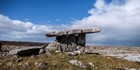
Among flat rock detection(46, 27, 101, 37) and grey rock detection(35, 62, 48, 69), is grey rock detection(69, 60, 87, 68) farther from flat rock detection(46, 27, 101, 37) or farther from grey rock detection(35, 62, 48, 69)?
flat rock detection(46, 27, 101, 37)

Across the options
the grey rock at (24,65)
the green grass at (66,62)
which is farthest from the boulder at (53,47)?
the grey rock at (24,65)

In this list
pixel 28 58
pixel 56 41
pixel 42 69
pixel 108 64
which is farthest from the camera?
pixel 56 41

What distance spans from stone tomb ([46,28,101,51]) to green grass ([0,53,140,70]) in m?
4.70

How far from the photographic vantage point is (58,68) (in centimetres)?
3444

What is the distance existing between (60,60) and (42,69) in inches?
139

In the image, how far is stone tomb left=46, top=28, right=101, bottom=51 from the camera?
45406 millimetres

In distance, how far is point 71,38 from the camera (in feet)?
153

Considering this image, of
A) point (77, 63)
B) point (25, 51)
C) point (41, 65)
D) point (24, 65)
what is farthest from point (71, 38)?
point (41, 65)

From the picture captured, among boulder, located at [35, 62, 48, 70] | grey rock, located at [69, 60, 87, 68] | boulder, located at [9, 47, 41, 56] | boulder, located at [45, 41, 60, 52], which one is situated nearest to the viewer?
boulder, located at [35, 62, 48, 70]

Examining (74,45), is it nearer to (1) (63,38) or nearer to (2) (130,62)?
(1) (63,38)

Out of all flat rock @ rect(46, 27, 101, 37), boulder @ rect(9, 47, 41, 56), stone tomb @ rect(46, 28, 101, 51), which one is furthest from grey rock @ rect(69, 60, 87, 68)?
flat rock @ rect(46, 27, 101, 37)

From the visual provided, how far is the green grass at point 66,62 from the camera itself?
34781 millimetres

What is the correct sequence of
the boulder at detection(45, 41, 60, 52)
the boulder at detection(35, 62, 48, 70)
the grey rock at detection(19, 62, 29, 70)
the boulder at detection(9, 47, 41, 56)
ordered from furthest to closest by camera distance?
the boulder at detection(45, 41, 60, 52) → the boulder at detection(9, 47, 41, 56) → the grey rock at detection(19, 62, 29, 70) → the boulder at detection(35, 62, 48, 70)

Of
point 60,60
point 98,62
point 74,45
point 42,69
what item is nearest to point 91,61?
point 98,62
